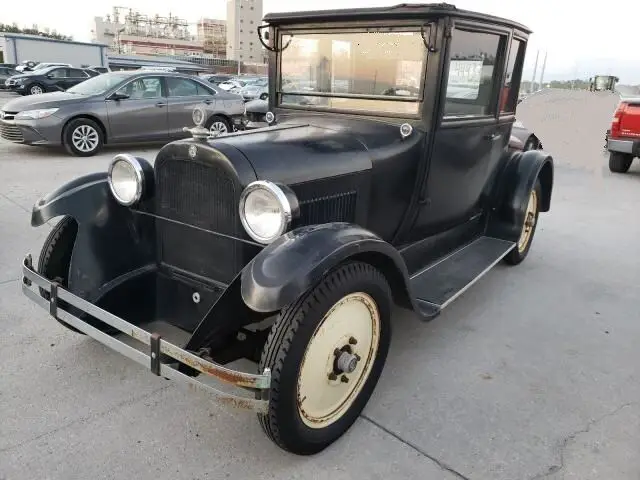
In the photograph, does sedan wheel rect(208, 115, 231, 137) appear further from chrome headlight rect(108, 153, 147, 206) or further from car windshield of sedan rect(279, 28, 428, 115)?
chrome headlight rect(108, 153, 147, 206)

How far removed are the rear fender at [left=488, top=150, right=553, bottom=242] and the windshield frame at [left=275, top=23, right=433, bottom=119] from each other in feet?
5.01

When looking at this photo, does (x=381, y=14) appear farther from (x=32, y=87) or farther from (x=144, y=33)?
(x=144, y=33)

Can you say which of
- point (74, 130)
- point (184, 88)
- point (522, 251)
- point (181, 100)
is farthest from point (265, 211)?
point (184, 88)

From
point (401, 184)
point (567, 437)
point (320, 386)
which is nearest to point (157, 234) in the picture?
point (320, 386)

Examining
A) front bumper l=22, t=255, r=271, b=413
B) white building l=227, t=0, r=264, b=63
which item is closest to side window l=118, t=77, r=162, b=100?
front bumper l=22, t=255, r=271, b=413

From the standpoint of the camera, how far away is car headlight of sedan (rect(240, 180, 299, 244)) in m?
2.07

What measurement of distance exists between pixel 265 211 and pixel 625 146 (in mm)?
8703

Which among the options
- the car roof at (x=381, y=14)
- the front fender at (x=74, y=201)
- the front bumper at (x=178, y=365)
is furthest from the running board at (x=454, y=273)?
the front fender at (x=74, y=201)

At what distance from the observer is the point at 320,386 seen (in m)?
2.21

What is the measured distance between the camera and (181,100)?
376 inches

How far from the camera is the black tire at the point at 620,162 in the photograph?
30.7 feet

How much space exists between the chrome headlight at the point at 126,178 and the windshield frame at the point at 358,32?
46.3 inches

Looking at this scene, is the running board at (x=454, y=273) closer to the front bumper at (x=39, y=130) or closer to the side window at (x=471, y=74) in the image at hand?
the side window at (x=471, y=74)

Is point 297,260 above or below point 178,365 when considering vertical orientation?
above
